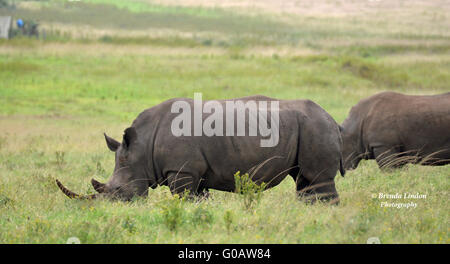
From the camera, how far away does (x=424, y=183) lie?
9.15 meters

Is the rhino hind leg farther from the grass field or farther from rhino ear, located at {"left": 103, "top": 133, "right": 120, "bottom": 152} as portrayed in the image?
rhino ear, located at {"left": 103, "top": 133, "right": 120, "bottom": 152}

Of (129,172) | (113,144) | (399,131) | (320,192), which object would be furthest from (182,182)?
(399,131)

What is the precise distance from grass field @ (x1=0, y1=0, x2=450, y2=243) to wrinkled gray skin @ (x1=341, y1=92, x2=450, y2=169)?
316 mm

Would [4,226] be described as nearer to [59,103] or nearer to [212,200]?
[212,200]

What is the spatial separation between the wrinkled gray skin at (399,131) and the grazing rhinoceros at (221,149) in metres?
2.65

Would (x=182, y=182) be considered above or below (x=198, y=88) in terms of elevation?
above

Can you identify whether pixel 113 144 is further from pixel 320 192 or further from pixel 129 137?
pixel 320 192

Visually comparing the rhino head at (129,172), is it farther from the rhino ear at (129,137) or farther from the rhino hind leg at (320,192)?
the rhino hind leg at (320,192)

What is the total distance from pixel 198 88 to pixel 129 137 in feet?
56.0

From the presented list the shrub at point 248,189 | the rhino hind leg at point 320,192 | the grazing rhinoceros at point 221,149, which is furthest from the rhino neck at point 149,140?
the rhino hind leg at point 320,192

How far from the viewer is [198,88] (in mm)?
24547
